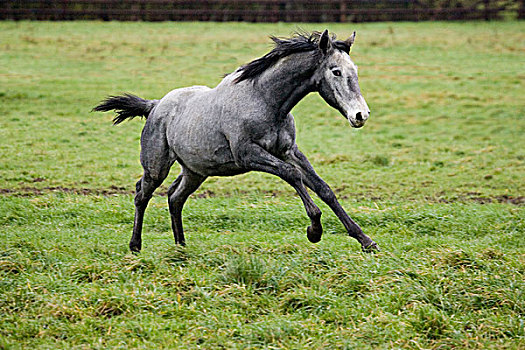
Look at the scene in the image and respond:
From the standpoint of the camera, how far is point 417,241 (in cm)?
747

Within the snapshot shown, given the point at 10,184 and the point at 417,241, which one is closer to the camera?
the point at 417,241

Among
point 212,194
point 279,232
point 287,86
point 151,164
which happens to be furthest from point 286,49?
point 212,194

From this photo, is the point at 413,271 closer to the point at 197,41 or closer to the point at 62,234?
the point at 62,234

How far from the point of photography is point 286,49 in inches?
259

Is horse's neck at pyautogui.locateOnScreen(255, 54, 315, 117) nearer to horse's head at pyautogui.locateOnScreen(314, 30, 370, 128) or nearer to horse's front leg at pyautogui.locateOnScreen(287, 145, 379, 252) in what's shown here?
horse's head at pyautogui.locateOnScreen(314, 30, 370, 128)

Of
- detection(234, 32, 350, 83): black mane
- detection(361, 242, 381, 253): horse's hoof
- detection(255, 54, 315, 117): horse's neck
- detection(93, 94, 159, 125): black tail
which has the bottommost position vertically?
detection(361, 242, 381, 253): horse's hoof

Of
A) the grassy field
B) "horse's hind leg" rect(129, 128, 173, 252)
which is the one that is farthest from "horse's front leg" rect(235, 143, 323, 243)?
"horse's hind leg" rect(129, 128, 173, 252)

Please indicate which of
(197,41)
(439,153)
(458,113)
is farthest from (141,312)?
(197,41)

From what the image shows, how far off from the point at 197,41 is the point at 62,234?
20620 mm

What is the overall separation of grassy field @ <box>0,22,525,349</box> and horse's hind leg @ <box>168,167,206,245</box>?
325mm

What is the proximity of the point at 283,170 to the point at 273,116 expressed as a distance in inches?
24.2

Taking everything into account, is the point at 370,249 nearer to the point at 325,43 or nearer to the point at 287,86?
the point at 287,86

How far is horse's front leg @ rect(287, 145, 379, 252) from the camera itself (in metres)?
6.47

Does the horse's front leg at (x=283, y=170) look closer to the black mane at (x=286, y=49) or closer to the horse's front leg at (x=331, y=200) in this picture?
the horse's front leg at (x=331, y=200)
